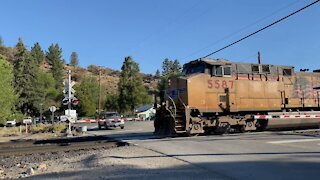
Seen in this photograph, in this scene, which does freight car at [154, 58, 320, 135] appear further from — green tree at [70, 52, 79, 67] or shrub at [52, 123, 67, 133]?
green tree at [70, 52, 79, 67]

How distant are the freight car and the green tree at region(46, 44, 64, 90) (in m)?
85.0

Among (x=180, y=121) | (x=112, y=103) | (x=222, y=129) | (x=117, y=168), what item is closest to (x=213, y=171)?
(x=117, y=168)

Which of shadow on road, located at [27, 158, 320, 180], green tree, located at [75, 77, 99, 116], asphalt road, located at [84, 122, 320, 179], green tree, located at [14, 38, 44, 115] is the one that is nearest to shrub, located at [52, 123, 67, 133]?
asphalt road, located at [84, 122, 320, 179]

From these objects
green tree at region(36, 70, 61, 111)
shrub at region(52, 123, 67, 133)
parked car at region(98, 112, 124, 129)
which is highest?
green tree at region(36, 70, 61, 111)

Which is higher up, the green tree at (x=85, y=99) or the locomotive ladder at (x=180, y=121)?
the green tree at (x=85, y=99)

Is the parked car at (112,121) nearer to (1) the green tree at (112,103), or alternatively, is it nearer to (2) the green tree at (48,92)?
(1) the green tree at (112,103)

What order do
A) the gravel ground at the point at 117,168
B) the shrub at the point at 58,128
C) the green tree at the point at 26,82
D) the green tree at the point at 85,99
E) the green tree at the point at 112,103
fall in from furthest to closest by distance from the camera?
the green tree at the point at 112,103 < the green tree at the point at 85,99 < the green tree at the point at 26,82 < the shrub at the point at 58,128 < the gravel ground at the point at 117,168

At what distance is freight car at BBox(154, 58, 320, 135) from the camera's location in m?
18.8

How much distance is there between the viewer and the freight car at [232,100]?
18.8m

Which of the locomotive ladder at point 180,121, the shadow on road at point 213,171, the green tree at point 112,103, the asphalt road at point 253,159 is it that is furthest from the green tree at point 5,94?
the green tree at point 112,103

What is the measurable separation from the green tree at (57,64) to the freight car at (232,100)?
85006 millimetres

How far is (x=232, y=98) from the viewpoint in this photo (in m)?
19.7

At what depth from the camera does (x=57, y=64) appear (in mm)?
112188

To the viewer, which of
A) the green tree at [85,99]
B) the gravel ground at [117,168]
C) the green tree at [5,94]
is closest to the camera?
the gravel ground at [117,168]
